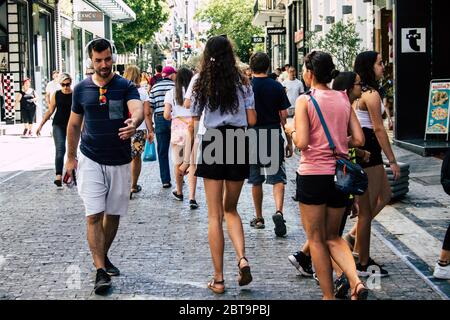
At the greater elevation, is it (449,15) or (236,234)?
(449,15)

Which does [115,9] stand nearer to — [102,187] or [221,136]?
[102,187]

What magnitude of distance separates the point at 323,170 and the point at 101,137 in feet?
6.27

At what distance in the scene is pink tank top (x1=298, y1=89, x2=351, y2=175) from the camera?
5496mm

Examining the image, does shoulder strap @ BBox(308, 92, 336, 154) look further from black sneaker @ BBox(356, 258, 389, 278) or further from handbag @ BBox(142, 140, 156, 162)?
handbag @ BBox(142, 140, 156, 162)

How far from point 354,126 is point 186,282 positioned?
75.9 inches

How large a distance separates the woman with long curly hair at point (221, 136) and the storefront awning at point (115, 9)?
4023 cm

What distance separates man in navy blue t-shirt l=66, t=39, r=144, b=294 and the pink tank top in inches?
60.5

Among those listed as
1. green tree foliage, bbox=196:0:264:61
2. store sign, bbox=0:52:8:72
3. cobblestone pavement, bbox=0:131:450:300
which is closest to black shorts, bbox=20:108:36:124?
store sign, bbox=0:52:8:72

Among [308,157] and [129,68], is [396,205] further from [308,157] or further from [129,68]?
[308,157]

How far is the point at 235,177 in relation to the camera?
6328 mm

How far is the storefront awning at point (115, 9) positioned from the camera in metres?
46.4

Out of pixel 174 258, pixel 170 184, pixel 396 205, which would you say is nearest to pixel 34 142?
pixel 170 184

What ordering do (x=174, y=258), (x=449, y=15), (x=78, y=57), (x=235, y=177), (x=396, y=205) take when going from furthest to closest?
1. (x=78, y=57)
2. (x=449, y=15)
3. (x=396, y=205)
4. (x=174, y=258)
5. (x=235, y=177)

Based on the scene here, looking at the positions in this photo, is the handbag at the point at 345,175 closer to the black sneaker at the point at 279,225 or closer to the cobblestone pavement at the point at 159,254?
the cobblestone pavement at the point at 159,254
